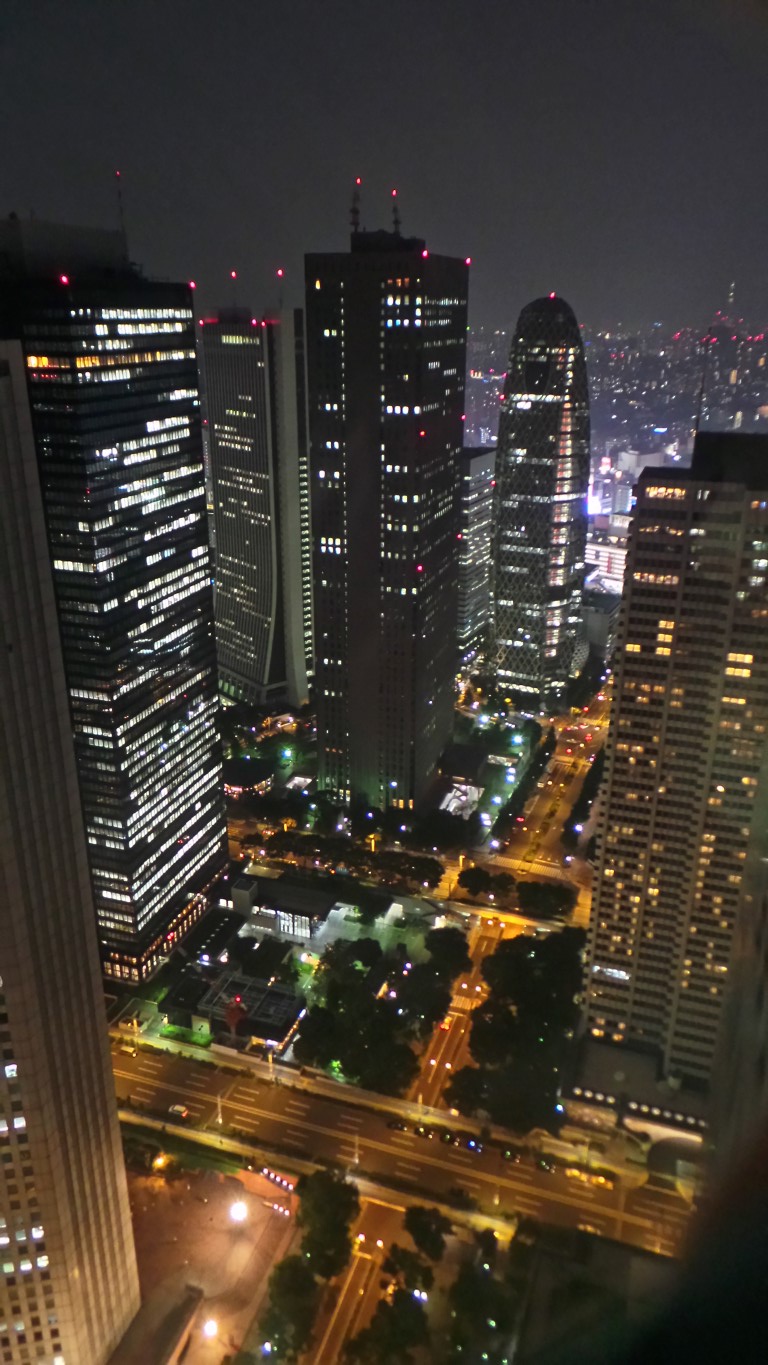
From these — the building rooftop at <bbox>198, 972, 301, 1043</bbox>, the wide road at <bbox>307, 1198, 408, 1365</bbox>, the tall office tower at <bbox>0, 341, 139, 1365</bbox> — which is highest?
the tall office tower at <bbox>0, 341, 139, 1365</bbox>

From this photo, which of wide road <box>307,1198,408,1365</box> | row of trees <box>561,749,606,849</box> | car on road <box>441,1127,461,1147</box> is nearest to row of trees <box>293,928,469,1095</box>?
→ car on road <box>441,1127,461,1147</box>

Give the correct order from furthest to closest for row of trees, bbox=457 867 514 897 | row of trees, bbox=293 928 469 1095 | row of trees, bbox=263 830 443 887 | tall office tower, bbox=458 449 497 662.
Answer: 1. tall office tower, bbox=458 449 497 662
2. row of trees, bbox=263 830 443 887
3. row of trees, bbox=457 867 514 897
4. row of trees, bbox=293 928 469 1095

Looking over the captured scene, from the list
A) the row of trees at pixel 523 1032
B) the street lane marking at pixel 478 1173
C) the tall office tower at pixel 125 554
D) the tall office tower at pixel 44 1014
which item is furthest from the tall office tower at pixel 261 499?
the tall office tower at pixel 44 1014

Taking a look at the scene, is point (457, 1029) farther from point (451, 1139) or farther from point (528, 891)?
point (528, 891)

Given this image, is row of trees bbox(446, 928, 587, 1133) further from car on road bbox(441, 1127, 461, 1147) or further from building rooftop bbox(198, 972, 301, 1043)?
building rooftop bbox(198, 972, 301, 1043)

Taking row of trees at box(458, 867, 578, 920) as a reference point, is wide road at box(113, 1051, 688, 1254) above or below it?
below

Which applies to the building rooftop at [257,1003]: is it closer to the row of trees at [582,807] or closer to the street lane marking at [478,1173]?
the street lane marking at [478,1173]

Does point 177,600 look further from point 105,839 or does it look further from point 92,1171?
point 92,1171
